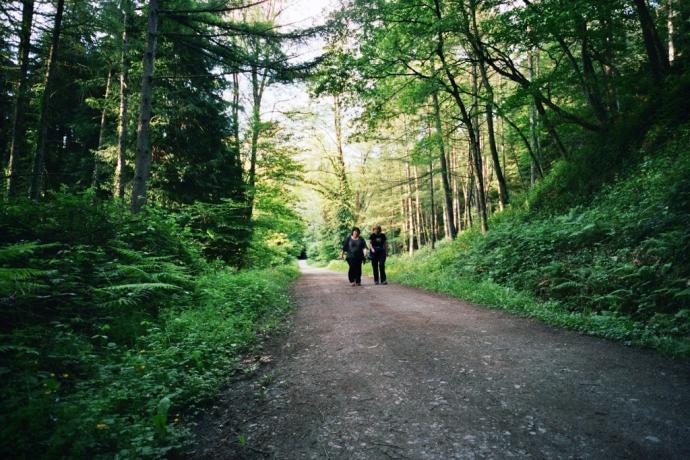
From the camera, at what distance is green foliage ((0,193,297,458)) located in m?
2.36

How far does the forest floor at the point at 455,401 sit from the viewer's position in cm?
249

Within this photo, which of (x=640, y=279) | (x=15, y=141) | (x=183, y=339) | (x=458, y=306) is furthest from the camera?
(x=15, y=141)

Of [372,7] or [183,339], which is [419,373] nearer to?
[183,339]

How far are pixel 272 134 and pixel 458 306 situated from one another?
1260 centimetres

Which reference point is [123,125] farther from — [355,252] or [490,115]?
[490,115]

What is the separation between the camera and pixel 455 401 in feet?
10.4

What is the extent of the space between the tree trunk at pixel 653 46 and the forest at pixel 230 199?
0.18 ft

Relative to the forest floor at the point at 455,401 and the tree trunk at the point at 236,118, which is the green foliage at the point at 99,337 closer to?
the forest floor at the point at 455,401

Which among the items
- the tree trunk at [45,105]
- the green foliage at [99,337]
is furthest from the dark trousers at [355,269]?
the tree trunk at [45,105]

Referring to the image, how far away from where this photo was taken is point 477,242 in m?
12.9

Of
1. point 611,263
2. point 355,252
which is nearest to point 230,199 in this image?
point 355,252

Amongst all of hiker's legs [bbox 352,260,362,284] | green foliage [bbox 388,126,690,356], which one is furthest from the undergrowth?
hiker's legs [bbox 352,260,362,284]

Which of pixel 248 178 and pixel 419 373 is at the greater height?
pixel 248 178

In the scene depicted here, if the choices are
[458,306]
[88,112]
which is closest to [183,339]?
[458,306]
